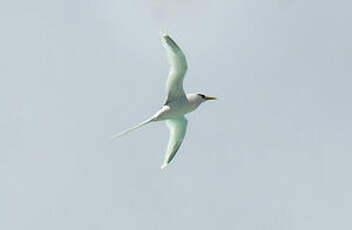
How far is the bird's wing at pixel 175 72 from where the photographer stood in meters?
76.0

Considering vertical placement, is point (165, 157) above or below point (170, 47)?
below

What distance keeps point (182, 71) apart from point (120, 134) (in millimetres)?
8484

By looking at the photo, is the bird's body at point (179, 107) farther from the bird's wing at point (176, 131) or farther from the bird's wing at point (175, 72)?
the bird's wing at point (176, 131)

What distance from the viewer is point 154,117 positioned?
77688 millimetres

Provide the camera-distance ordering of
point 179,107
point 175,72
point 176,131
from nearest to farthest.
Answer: point 175,72
point 179,107
point 176,131

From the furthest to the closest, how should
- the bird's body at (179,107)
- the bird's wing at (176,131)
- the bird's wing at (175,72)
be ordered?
the bird's wing at (176,131) → the bird's body at (179,107) → the bird's wing at (175,72)

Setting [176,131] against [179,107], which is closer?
[179,107]

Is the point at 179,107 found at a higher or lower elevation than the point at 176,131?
higher

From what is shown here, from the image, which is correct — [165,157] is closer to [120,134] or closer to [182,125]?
[182,125]

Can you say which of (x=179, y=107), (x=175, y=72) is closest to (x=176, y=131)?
(x=179, y=107)

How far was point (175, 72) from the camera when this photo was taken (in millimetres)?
78000

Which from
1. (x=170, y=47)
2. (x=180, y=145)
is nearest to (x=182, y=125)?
(x=180, y=145)

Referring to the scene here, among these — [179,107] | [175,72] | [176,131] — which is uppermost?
[175,72]

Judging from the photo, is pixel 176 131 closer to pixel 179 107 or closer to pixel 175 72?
pixel 179 107
